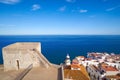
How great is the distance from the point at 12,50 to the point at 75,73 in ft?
55.0

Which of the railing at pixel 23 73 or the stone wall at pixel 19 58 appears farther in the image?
the stone wall at pixel 19 58

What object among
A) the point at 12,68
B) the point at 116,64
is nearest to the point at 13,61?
the point at 12,68

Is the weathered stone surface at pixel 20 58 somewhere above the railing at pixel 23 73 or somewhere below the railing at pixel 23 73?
above

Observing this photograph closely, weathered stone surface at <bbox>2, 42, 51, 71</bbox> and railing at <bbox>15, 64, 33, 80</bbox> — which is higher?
weathered stone surface at <bbox>2, 42, 51, 71</bbox>

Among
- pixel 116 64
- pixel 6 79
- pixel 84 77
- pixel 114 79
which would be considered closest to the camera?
pixel 6 79

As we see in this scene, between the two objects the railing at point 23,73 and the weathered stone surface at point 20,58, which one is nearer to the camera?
the railing at point 23,73

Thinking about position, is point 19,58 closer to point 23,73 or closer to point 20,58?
point 20,58

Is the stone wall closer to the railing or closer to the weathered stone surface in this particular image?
the weathered stone surface

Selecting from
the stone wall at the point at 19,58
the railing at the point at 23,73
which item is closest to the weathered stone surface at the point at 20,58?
the stone wall at the point at 19,58

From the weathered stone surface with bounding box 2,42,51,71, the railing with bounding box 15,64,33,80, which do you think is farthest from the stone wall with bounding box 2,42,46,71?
the railing with bounding box 15,64,33,80

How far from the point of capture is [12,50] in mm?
12352

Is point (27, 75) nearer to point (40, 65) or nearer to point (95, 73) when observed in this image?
point (40, 65)

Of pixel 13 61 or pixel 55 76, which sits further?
pixel 13 61

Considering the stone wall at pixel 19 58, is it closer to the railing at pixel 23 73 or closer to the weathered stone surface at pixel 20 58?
the weathered stone surface at pixel 20 58
